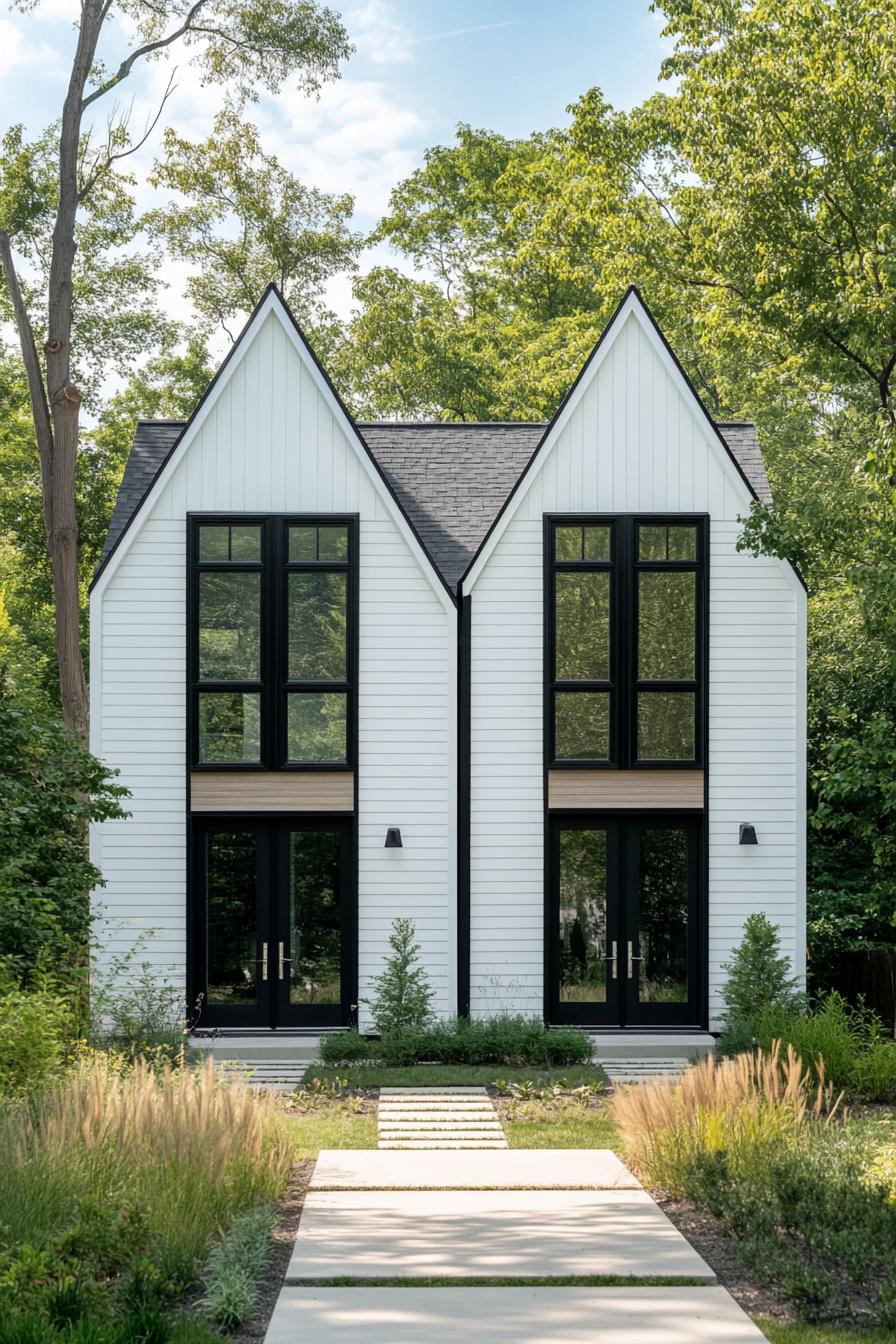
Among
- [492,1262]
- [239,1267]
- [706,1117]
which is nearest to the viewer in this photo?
[239,1267]

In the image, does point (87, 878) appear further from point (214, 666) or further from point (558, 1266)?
point (558, 1266)

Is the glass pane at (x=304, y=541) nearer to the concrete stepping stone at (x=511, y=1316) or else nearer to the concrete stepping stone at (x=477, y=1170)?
the concrete stepping stone at (x=477, y=1170)

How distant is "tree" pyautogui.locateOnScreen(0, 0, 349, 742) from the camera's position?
20484mm

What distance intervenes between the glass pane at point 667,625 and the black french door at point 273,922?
406cm

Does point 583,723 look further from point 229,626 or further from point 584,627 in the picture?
point 229,626

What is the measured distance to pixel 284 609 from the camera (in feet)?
53.2

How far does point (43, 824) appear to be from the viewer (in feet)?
40.5

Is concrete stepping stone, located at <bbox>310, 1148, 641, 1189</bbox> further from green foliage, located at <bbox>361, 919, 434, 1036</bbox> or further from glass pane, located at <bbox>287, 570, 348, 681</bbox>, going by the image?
glass pane, located at <bbox>287, 570, 348, 681</bbox>

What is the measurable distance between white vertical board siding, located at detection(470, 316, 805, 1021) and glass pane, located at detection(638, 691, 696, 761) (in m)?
0.28

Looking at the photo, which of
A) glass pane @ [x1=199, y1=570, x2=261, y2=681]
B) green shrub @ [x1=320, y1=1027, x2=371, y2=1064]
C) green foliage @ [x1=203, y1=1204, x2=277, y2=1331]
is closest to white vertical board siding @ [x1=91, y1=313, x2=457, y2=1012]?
glass pane @ [x1=199, y1=570, x2=261, y2=681]

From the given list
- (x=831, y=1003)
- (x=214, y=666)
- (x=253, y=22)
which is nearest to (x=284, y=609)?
(x=214, y=666)

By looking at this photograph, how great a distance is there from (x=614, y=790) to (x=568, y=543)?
296 cm

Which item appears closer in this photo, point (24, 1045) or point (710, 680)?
point (24, 1045)

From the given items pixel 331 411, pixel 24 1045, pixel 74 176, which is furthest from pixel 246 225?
pixel 24 1045
